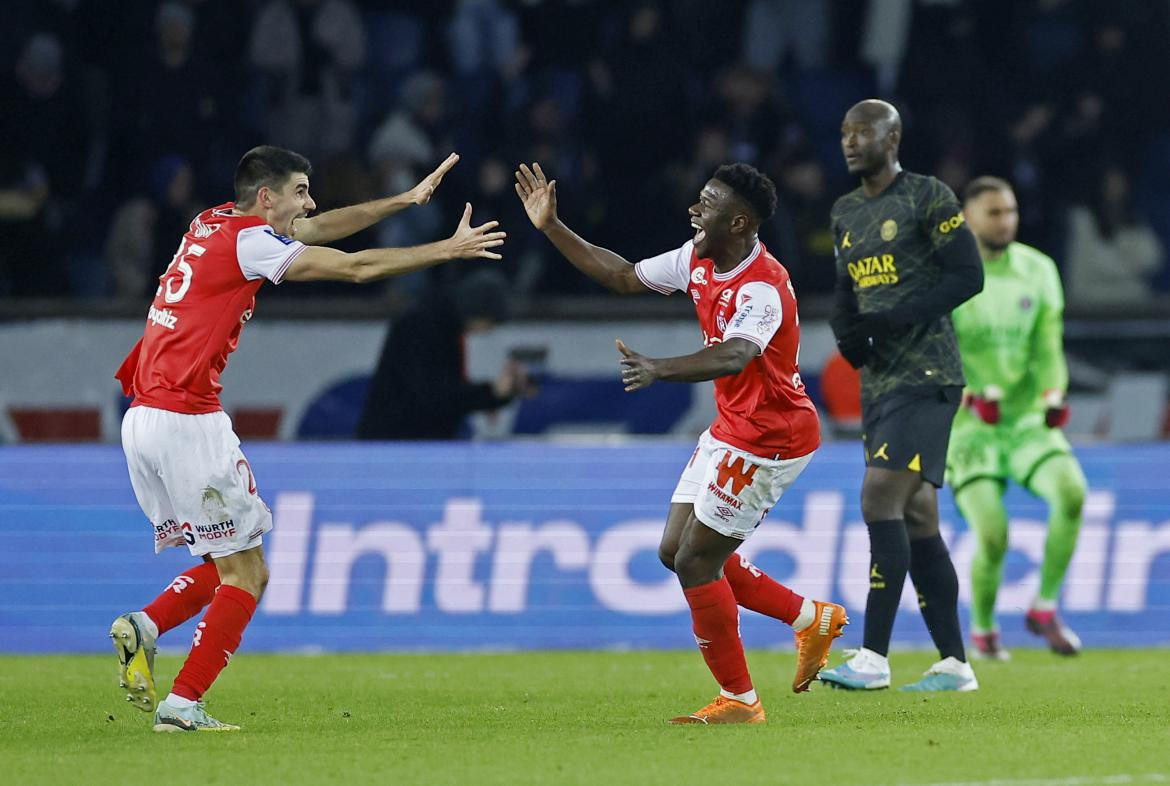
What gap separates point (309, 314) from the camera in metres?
12.8

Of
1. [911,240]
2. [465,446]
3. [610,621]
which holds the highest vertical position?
[911,240]

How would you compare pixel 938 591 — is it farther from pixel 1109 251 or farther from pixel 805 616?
pixel 1109 251

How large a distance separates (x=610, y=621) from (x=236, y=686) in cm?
A: 277

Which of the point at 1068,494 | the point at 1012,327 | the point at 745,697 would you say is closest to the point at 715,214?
the point at 745,697

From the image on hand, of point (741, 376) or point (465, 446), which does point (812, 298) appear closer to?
point (465, 446)

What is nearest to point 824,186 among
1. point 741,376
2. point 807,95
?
point 807,95

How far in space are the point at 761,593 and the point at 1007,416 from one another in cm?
318

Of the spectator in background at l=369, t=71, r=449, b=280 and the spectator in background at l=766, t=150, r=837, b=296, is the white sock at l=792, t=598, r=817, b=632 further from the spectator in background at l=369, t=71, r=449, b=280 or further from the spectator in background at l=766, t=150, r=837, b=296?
the spectator in background at l=369, t=71, r=449, b=280

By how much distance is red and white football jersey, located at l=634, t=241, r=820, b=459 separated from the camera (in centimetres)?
657

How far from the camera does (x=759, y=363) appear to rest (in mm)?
6738

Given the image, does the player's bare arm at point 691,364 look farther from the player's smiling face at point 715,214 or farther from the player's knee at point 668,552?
the player's knee at point 668,552

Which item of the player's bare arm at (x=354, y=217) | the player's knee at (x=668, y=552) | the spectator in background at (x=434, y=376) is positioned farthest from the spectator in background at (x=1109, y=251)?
the player's bare arm at (x=354, y=217)

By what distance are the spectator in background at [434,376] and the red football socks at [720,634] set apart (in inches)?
175

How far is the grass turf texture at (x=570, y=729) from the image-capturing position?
536cm
